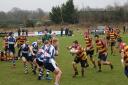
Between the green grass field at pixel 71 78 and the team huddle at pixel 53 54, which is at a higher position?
the team huddle at pixel 53 54

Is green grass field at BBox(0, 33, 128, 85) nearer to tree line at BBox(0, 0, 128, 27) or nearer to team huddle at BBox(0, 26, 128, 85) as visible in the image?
team huddle at BBox(0, 26, 128, 85)

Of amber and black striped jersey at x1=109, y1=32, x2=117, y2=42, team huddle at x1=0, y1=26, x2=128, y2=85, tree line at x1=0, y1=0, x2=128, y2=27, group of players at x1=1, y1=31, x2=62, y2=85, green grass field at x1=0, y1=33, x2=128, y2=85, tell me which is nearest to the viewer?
team huddle at x1=0, y1=26, x2=128, y2=85

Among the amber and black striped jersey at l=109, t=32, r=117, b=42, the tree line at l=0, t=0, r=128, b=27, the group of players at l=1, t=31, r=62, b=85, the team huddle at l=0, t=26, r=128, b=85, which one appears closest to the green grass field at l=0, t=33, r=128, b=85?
the team huddle at l=0, t=26, r=128, b=85

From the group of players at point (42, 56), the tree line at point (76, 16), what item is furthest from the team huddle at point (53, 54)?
the tree line at point (76, 16)

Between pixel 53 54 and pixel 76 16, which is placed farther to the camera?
pixel 76 16

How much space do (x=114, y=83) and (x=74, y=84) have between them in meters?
1.92

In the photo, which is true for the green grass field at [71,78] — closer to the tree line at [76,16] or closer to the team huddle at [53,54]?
the team huddle at [53,54]

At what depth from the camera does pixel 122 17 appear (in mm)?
111875

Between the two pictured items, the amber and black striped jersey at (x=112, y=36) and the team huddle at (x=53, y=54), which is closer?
the team huddle at (x=53, y=54)

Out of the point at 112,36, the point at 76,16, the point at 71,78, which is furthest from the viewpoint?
the point at 76,16

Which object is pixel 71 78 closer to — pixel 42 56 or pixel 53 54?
pixel 42 56

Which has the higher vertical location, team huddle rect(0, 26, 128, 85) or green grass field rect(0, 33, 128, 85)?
team huddle rect(0, 26, 128, 85)

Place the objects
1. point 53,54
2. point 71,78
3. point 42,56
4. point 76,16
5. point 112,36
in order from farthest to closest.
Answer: point 76,16 < point 112,36 < point 71,78 < point 42,56 < point 53,54

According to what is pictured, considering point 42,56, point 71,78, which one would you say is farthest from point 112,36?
point 42,56
